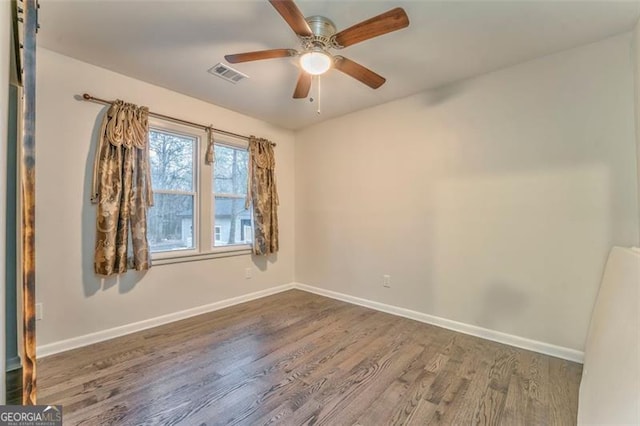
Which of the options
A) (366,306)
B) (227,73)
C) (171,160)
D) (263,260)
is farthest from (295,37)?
(366,306)

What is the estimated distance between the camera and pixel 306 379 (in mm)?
2033

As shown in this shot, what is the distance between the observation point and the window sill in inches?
120

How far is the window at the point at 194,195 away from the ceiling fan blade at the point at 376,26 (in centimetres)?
222

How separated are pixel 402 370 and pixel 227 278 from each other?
2.35m

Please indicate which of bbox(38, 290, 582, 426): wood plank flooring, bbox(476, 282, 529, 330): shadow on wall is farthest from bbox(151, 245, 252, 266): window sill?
bbox(476, 282, 529, 330): shadow on wall

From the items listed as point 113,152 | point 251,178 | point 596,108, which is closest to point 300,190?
point 251,178

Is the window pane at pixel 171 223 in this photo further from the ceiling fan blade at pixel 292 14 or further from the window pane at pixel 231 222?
the ceiling fan blade at pixel 292 14

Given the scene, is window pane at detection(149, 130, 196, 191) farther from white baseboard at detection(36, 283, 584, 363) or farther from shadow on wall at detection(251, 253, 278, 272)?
white baseboard at detection(36, 283, 584, 363)

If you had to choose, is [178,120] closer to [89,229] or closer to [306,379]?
[89,229]

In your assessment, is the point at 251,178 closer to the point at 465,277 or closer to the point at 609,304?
the point at 465,277

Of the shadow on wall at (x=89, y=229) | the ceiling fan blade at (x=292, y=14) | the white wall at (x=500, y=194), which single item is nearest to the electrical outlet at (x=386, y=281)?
the white wall at (x=500, y=194)

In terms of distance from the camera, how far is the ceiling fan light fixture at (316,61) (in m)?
2.00

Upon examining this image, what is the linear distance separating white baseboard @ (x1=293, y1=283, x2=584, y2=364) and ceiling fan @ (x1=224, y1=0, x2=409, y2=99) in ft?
7.95

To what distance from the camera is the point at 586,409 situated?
1537 millimetres
